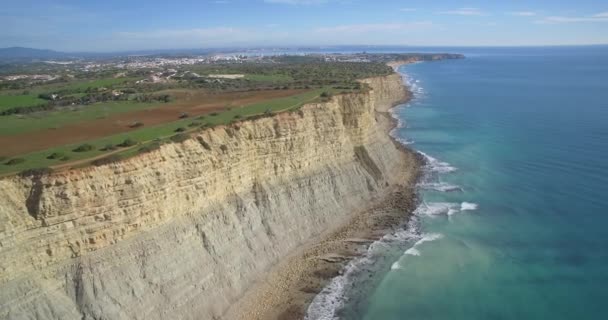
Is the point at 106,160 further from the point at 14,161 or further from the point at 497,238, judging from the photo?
the point at 497,238

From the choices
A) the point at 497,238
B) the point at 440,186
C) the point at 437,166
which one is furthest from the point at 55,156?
the point at 437,166

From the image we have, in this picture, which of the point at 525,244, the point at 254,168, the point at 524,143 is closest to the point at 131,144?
the point at 254,168

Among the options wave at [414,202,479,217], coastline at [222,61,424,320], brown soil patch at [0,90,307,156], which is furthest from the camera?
wave at [414,202,479,217]

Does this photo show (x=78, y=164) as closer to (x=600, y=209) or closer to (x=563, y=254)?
(x=563, y=254)

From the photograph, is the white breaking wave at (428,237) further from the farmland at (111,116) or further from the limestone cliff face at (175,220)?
the farmland at (111,116)

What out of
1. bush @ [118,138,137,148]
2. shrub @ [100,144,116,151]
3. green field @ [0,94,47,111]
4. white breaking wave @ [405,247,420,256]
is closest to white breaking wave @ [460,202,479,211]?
white breaking wave @ [405,247,420,256]

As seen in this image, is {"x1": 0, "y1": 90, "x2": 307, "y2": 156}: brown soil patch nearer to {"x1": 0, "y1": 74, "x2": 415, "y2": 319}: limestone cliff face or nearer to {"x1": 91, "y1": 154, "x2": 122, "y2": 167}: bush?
{"x1": 91, "y1": 154, "x2": 122, "y2": 167}: bush

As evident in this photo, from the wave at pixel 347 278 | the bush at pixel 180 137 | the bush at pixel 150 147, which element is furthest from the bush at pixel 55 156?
the wave at pixel 347 278
